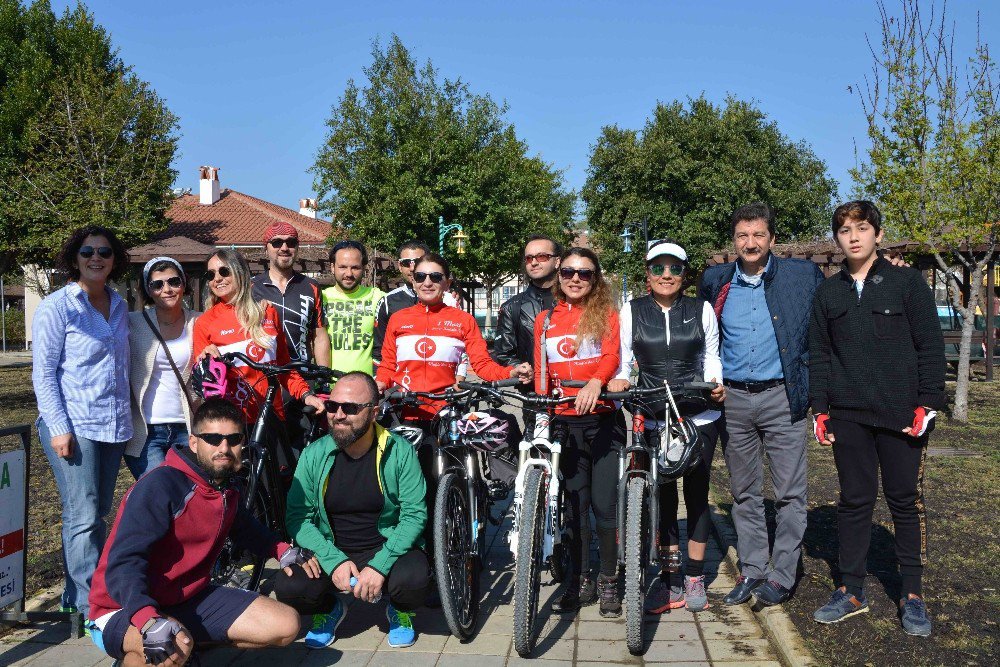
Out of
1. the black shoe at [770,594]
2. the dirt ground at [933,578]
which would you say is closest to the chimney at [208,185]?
Answer: the dirt ground at [933,578]

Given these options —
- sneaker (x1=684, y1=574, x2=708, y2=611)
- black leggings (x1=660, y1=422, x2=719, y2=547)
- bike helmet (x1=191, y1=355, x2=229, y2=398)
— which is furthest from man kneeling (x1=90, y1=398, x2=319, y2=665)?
sneaker (x1=684, y1=574, x2=708, y2=611)

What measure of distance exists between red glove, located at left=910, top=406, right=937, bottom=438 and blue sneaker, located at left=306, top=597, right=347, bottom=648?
3.03 m

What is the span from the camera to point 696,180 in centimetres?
4684

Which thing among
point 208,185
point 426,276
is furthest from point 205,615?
point 208,185

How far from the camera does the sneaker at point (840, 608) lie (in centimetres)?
461

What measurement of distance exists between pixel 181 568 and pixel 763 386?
3.17 metres

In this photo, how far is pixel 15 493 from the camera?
4734 mm

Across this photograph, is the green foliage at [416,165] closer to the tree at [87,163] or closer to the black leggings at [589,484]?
the tree at [87,163]

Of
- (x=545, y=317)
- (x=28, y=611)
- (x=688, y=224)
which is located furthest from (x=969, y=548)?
(x=688, y=224)

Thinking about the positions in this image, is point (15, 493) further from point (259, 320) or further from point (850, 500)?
point (850, 500)

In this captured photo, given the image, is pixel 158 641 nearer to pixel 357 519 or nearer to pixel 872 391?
pixel 357 519

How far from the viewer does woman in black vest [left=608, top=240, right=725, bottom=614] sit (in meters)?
4.81

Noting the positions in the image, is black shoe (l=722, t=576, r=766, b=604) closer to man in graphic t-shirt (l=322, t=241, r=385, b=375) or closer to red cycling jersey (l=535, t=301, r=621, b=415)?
red cycling jersey (l=535, t=301, r=621, b=415)

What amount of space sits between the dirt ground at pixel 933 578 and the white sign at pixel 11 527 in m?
4.09
